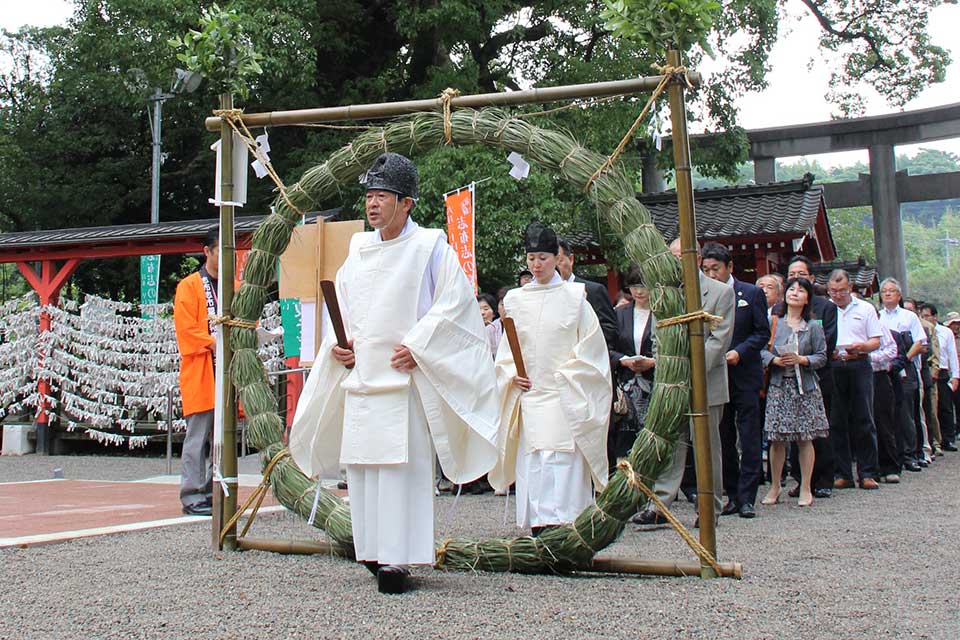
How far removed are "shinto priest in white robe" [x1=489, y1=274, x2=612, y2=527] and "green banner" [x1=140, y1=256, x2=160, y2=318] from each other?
872cm

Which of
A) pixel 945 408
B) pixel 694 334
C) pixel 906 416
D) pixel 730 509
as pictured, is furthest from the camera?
pixel 945 408

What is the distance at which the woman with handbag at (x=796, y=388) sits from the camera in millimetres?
7570

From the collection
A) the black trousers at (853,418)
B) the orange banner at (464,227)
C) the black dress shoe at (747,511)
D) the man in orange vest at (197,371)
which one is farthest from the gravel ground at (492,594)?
the orange banner at (464,227)

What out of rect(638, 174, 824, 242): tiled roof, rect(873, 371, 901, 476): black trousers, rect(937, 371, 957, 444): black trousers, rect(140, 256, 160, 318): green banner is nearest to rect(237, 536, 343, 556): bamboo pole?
rect(873, 371, 901, 476): black trousers

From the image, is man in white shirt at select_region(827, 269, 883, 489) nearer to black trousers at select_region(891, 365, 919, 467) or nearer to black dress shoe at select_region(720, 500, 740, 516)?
black trousers at select_region(891, 365, 919, 467)

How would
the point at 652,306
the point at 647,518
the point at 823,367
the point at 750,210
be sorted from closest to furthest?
the point at 652,306, the point at 647,518, the point at 823,367, the point at 750,210

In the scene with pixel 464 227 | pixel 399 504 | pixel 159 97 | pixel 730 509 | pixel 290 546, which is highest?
pixel 159 97

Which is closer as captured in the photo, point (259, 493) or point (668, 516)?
point (668, 516)

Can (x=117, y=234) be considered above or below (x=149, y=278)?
above

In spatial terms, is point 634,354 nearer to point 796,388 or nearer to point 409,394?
point 796,388

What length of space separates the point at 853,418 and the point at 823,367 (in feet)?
4.11

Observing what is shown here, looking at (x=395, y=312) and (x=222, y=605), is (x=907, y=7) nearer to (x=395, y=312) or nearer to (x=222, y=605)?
(x=395, y=312)

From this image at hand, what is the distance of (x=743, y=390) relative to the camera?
23.9 ft

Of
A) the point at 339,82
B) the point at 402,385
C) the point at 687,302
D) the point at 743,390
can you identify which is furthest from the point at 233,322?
the point at 339,82
